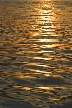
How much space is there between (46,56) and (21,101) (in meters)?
8.69

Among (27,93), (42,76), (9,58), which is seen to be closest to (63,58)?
(9,58)

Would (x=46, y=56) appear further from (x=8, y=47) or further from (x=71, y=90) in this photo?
(x=71, y=90)

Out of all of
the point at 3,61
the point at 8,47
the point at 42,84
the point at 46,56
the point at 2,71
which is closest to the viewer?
the point at 42,84

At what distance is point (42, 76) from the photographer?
14.5m

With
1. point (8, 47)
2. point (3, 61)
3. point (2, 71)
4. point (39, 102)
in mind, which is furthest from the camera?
point (8, 47)

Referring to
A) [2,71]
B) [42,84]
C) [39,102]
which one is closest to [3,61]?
[2,71]

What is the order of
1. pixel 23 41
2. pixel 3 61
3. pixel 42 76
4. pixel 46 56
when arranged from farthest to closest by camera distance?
pixel 23 41, pixel 46 56, pixel 3 61, pixel 42 76

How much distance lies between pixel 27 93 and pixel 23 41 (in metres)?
14.3

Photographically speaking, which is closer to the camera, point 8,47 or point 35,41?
point 8,47

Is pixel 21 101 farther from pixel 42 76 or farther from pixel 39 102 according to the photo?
pixel 42 76

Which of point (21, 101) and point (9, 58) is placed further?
point (9, 58)

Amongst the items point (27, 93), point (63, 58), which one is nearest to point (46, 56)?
point (63, 58)

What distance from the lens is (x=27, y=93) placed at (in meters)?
11.9

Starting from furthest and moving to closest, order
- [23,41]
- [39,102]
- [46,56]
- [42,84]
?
[23,41]
[46,56]
[42,84]
[39,102]
